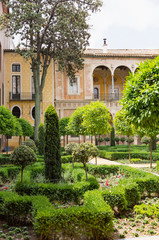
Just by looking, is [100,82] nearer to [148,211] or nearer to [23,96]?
[23,96]

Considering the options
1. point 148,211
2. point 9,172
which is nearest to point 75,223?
point 148,211

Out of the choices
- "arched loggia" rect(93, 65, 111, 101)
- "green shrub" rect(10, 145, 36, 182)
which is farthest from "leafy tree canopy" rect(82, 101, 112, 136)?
"arched loggia" rect(93, 65, 111, 101)

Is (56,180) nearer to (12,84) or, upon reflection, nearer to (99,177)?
(99,177)

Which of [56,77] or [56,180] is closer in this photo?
[56,180]

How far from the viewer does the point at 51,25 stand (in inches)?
626

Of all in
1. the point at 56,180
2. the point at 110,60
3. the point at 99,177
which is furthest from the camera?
the point at 110,60

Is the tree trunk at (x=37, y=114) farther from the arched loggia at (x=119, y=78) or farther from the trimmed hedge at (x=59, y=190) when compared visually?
the arched loggia at (x=119, y=78)

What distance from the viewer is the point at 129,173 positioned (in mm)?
7785

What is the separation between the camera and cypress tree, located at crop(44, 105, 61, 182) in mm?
7066

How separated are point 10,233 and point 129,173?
4836 millimetres

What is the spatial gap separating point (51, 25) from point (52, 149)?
37.4 ft

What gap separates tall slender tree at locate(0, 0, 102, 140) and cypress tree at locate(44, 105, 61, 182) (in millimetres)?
8667

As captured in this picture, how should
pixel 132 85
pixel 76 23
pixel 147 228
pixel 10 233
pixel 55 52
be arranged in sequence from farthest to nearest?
pixel 55 52 → pixel 76 23 → pixel 132 85 → pixel 147 228 → pixel 10 233

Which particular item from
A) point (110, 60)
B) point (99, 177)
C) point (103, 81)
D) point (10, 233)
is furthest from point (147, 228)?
point (103, 81)
